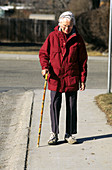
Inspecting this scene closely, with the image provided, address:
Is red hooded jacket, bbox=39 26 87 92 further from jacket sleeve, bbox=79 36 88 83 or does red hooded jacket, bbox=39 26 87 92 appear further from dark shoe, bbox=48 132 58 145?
dark shoe, bbox=48 132 58 145

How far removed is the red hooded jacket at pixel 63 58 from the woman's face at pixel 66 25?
0.06 meters

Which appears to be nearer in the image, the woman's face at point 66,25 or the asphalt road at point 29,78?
the woman's face at point 66,25

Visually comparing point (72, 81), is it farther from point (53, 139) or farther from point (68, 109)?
point (53, 139)

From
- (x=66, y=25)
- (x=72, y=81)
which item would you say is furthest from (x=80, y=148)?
(x=66, y=25)

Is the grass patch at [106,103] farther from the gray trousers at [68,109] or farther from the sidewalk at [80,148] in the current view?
the gray trousers at [68,109]

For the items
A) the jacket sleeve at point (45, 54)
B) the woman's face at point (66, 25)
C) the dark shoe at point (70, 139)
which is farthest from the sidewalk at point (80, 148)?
the woman's face at point (66, 25)

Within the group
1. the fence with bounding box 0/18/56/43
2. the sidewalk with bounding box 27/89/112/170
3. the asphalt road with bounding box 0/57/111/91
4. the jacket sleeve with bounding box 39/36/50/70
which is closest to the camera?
the sidewalk with bounding box 27/89/112/170

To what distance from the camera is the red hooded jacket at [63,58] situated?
530 cm

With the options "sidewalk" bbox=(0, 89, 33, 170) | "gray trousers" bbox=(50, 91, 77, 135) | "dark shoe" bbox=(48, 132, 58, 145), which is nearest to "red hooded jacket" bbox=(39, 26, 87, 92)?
"gray trousers" bbox=(50, 91, 77, 135)

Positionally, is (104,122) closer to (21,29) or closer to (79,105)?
(79,105)

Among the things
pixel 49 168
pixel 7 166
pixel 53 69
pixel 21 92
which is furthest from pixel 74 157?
pixel 21 92

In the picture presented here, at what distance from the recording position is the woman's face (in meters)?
5.21

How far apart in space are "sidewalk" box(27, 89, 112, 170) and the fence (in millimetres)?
28523

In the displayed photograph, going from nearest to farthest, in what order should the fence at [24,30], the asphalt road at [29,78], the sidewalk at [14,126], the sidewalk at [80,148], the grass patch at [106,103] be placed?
the sidewalk at [80,148] < the sidewalk at [14,126] < the grass patch at [106,103] < the asphalt road at [29,78] < the fence at [24,30]
